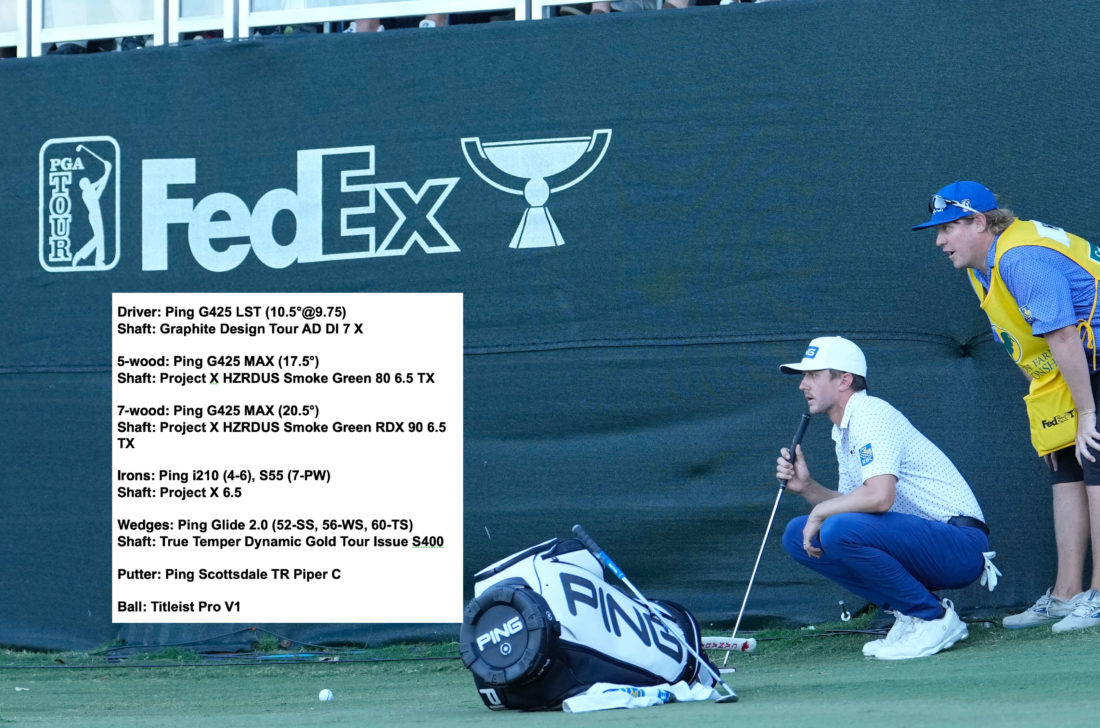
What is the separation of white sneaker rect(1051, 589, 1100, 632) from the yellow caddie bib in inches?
16.6

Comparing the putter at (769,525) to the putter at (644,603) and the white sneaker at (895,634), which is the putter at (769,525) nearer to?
the white sneaker at (895,634)

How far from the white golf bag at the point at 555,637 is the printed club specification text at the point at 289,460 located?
1.64 metres

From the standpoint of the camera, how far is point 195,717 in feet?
11.1

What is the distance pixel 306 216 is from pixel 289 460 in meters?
0.87

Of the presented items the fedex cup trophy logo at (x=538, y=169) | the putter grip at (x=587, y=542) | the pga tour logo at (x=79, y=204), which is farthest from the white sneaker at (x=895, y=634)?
the pga tour logo at (x=79, y=204)

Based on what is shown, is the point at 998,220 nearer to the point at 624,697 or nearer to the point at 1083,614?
the point at 1083,614

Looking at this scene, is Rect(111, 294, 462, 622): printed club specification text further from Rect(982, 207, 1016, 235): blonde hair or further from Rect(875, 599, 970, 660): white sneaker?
Rect(982, 207, 1016, 235): blonde hair

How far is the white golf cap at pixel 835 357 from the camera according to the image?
377cm

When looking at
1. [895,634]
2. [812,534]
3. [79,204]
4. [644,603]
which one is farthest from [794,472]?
[79,204]

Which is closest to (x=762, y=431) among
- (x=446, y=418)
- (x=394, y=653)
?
(x=446, y=418)

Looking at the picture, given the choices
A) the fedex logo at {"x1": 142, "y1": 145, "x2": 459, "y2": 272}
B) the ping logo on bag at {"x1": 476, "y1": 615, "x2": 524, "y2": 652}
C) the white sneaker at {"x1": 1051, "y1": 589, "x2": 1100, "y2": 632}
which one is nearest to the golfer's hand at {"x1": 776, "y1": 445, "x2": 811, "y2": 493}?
the white sneaker at {"x1": 1051, "y1": 589, "x2": 1100, "y2": 632}

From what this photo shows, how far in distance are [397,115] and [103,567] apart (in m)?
1.93

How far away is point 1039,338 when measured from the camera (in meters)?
3.85

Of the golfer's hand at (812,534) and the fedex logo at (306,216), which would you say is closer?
the golfer's hand at (812,534)
